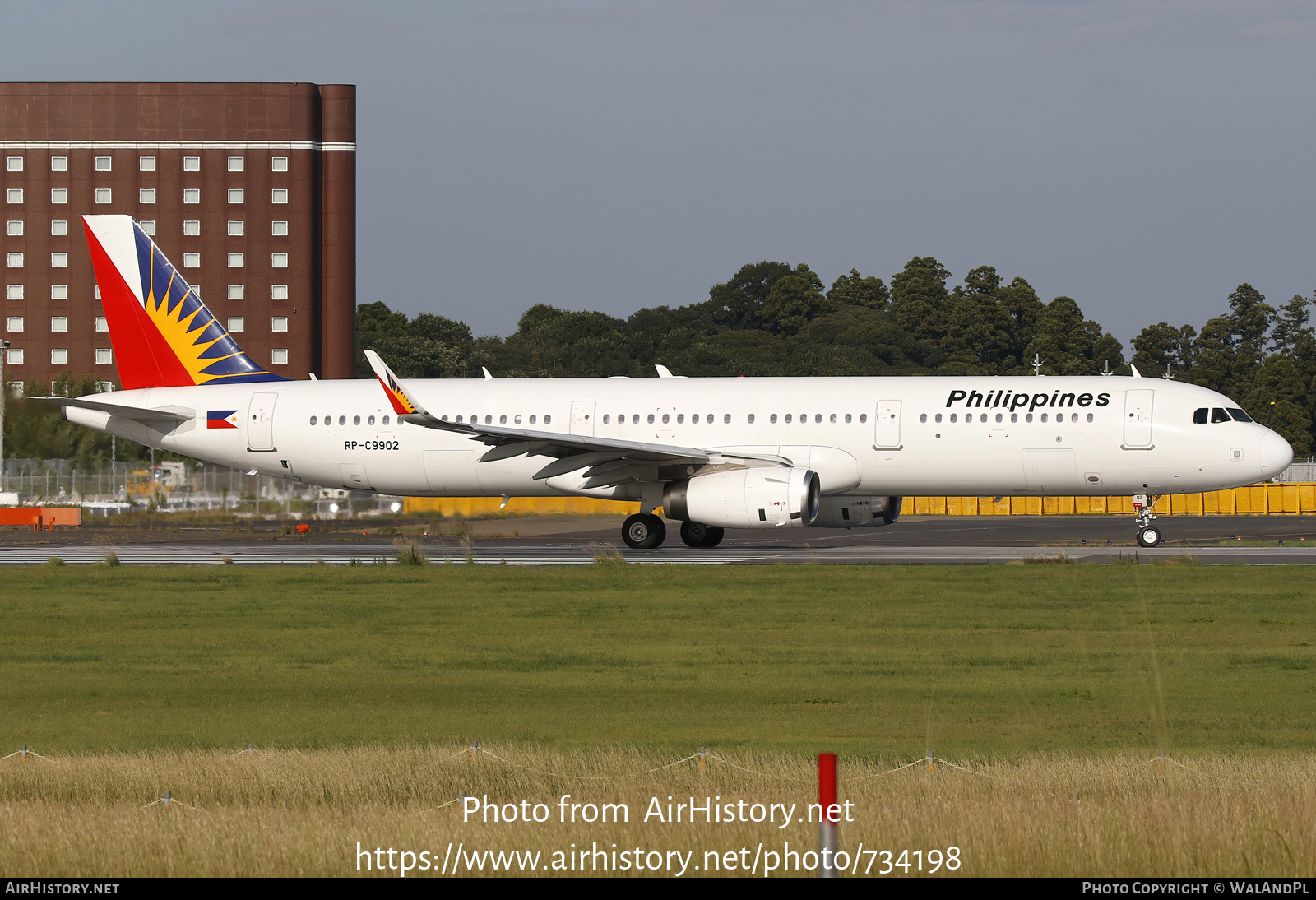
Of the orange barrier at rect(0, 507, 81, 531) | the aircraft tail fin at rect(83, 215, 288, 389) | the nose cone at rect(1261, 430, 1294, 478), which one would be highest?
the aircraft tail fin at rect(83, 215, 288, 389)

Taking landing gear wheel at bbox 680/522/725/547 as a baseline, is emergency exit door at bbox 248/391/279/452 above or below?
above

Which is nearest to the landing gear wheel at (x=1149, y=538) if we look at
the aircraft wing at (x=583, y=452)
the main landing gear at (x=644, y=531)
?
the aircraft wing at (x=583, y=452)

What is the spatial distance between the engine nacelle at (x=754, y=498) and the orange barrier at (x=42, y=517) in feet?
93.4

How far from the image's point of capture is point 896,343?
123188mm

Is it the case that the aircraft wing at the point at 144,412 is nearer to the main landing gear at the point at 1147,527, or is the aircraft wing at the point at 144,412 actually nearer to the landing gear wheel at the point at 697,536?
the landing gear wheel at the point at 697,536

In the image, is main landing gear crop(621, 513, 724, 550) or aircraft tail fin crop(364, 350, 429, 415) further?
main landing gear crop(621, 513, 724, 550)

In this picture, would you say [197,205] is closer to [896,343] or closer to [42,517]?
[896,343]

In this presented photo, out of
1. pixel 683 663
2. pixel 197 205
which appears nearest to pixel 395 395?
pixel 683 663

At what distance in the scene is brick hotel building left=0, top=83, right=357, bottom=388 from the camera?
11494 cm

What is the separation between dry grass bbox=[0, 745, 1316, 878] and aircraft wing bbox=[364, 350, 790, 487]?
1896 centimetres

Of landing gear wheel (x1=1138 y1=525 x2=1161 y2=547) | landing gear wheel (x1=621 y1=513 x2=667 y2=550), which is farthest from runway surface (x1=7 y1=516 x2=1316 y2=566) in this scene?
landing gear wheel (x1=621 y1=513 x2=667 y2=550)

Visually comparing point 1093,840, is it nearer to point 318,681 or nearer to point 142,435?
point 318,681

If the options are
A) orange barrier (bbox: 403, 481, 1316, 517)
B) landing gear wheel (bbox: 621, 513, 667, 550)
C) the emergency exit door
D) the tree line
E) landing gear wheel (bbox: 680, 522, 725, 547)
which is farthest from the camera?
the tree line

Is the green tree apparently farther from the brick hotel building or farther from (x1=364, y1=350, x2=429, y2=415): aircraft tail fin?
(x1=364, y1=350, x2=429, y2=415): aircraft tail fin
